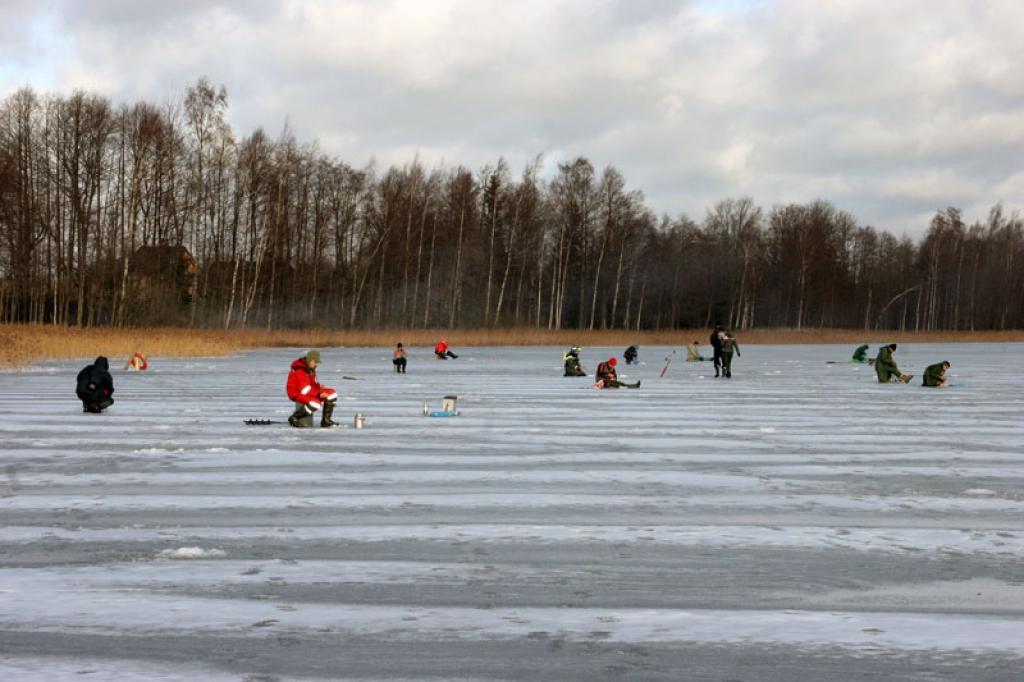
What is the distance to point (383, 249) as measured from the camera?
66.4 metres

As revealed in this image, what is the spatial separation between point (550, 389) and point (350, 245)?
160 ft

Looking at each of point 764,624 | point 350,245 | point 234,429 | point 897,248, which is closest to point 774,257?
point 897,248

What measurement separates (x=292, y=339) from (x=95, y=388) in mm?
32463

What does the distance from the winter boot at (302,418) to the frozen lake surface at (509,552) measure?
454 millimetres

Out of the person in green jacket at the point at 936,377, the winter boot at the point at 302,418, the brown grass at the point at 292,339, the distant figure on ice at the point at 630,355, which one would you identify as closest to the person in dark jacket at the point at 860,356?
the distant figure on ice at the point at 630,355

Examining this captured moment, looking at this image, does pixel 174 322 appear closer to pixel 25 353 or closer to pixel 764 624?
pixel 25 353

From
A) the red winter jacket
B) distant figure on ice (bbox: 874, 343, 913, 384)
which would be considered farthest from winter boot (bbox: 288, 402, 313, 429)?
distant figure on ice (bbox: 874, 343, 913, 384)

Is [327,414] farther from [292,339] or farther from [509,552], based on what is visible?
[292,339]

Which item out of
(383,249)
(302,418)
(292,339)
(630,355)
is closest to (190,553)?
(302,418)

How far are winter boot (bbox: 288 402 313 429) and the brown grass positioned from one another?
17.7m

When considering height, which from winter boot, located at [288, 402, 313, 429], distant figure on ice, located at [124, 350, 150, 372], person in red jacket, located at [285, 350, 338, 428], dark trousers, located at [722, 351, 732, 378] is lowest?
distant figure on ice, located at [124, 350, 150, 372]

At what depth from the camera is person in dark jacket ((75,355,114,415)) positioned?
14.3 meters

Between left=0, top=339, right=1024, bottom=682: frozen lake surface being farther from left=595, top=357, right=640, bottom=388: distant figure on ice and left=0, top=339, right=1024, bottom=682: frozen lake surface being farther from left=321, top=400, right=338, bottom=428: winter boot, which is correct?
left=595, top=357, right=640, bottom=388: distant figure on ice

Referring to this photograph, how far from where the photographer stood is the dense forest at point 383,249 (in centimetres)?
5281
